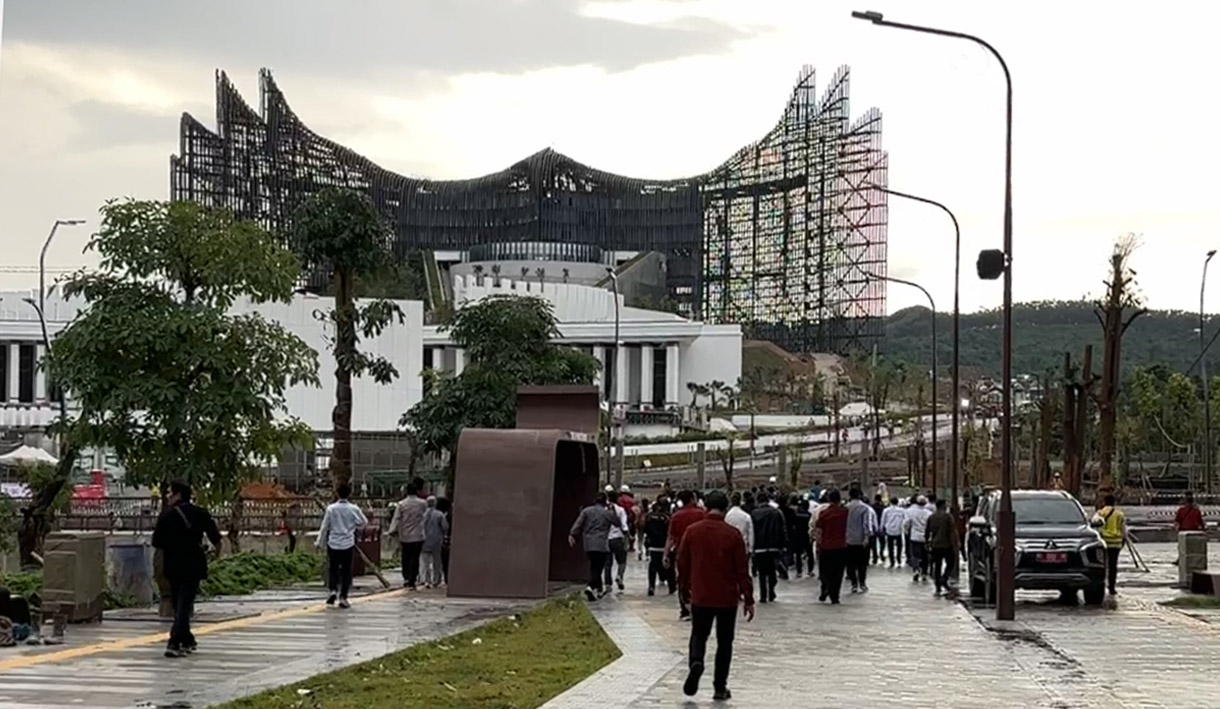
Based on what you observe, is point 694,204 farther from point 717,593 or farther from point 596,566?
point 717,593

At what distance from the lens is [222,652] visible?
16641 millimetres

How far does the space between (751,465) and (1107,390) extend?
143ft

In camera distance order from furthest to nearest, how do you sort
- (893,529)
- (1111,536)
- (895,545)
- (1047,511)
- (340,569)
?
(895,545)
(893,529)
(1111,536)
(1047,511)
(340,569)

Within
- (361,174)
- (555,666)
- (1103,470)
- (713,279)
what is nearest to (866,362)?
(713,279)

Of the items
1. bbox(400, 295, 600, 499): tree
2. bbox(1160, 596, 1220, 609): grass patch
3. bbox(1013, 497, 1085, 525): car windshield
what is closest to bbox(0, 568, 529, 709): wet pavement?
bbox(1013, 497, 1085, 525): car windshield

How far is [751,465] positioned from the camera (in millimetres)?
86250

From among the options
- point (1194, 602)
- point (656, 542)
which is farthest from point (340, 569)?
point (1194, 602)

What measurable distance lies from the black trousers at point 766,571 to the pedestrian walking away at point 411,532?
5173 mm

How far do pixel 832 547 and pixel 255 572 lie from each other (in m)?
8.52

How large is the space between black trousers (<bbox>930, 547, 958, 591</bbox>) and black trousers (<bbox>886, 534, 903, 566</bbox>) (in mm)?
9182

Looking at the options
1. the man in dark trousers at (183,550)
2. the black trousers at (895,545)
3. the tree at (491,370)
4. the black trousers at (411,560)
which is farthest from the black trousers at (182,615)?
the black trousers at (895,545)

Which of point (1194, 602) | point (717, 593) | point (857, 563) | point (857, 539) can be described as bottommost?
point (1194, 602)

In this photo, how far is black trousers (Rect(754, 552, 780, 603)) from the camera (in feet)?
85.7

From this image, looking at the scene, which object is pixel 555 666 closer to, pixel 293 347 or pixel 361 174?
pixel 293 347
